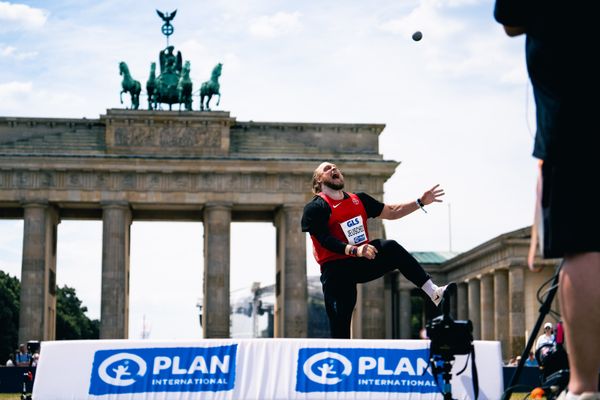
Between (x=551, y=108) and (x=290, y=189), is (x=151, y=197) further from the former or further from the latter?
(x=551, y=108)

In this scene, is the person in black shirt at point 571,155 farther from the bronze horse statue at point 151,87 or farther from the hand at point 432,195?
the bronze horse statue at point 151,87

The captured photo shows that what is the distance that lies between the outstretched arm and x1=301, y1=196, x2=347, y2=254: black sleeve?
77 centimetres

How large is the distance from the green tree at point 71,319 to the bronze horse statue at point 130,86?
43.0 meters

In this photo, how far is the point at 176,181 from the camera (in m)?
71.2

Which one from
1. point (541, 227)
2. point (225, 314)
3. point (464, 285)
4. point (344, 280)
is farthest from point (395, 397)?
point (464, 285)

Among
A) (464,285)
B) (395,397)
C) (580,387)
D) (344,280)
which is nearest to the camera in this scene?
(580,387)

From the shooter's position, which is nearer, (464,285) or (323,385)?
(323,385)

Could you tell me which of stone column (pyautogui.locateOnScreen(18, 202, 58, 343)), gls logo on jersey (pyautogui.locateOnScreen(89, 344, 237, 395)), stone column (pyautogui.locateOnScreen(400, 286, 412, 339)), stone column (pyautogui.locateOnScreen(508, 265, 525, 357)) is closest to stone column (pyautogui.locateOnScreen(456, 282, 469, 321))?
stone column (pyautogui.locateOnScreen(400, 286, 412, 339))

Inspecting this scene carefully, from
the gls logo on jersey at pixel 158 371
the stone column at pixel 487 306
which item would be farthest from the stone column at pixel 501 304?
the gls logo on jersey at pixel 158 371

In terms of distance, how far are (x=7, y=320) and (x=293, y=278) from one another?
3454 centimetres

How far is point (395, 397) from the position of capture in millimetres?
9992

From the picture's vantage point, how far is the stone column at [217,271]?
69.6 meters

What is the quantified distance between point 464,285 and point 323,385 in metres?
83.4

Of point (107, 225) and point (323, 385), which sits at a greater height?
point (107, 225)
